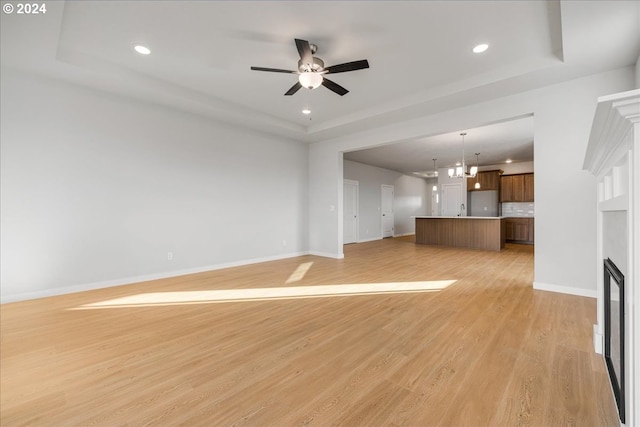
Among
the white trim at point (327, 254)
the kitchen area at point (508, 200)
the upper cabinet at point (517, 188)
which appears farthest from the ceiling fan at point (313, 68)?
the upper cabinet at point (517, 188)

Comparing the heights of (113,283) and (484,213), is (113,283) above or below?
below

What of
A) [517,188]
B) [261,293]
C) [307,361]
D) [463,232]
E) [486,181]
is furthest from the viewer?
[486,181]

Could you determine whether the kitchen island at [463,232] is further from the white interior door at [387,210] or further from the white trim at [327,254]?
the white trim at [327,254]

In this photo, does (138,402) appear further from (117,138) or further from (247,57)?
(117,138)

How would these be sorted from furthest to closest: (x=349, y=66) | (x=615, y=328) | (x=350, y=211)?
(x=350, y=211) < (x=349, y=66) < (x=615, y=328)

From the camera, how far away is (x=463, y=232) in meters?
8.14

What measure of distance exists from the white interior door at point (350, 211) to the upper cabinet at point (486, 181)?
14.5 ft

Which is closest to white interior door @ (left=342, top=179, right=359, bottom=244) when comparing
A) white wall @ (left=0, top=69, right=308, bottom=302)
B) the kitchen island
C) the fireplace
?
the kitchen island

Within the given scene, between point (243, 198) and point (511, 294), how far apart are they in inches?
194

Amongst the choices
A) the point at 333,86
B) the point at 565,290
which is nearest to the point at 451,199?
the point at 565,290

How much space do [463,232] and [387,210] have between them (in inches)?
134

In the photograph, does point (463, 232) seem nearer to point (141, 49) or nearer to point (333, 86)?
point (333, 86)

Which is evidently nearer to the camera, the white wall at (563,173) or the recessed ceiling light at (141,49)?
the recessed ceiling light at (141,49)

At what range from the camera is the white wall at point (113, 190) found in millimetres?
3396
